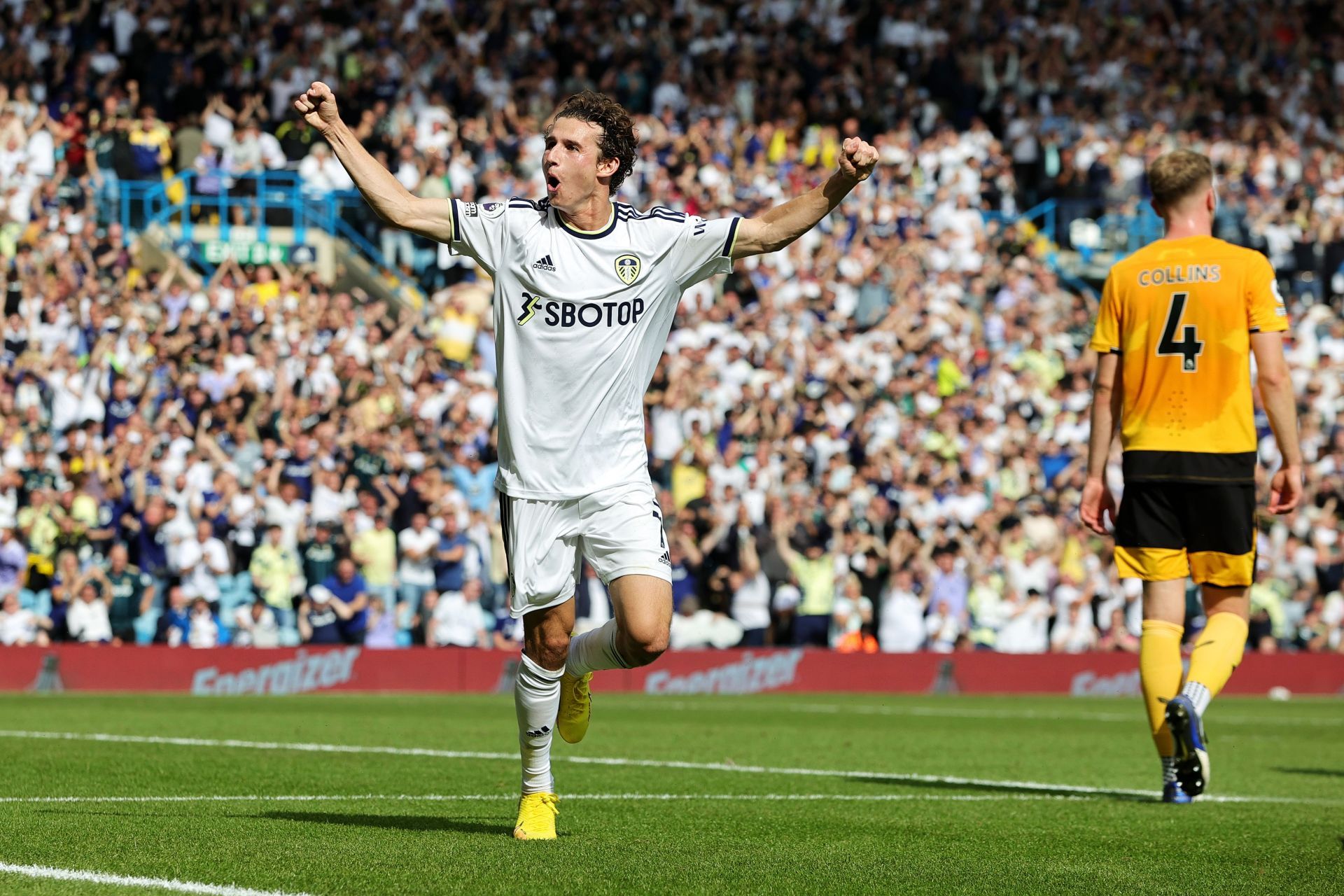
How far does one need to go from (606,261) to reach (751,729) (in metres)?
7.95

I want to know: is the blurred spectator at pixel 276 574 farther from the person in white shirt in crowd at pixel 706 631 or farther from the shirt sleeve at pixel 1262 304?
the shirt sleeve at pixel 1262 304

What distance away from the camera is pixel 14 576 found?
19.5 metres

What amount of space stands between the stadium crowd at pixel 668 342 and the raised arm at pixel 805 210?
13.8 m

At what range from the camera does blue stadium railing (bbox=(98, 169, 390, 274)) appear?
24.5 metres

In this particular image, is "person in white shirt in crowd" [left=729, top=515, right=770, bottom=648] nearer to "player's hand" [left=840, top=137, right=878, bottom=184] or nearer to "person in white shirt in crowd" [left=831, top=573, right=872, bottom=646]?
"person in white shirt in crowd" [left=831, top=573, right=872, bottom=646]

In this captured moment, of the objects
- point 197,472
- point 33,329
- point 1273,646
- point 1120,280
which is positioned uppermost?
point 1120,280

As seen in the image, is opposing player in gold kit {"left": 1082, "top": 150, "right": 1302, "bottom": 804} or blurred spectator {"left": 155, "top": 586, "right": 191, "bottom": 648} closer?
opposing player in gold kit {"left": 1082, "top": 150, "right": 1302, "bottom": 804}

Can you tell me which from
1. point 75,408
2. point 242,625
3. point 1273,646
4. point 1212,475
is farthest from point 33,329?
point 1212,475

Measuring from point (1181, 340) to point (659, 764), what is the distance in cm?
380

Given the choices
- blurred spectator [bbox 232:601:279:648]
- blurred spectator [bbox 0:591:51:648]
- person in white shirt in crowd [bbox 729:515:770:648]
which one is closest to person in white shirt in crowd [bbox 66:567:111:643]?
blurred spectator [bbox 0:591:51:648]

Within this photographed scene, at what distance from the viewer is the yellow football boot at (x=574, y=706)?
291 inches

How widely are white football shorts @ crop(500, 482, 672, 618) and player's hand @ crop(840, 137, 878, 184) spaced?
1.34 metres

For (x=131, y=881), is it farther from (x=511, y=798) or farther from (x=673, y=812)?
(x=511, y=798)

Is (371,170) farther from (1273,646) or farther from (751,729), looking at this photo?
(1273,646)
